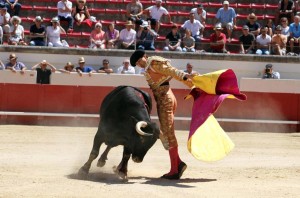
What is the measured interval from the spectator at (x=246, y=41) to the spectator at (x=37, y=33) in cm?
385

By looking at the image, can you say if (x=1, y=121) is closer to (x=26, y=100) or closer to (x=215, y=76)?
(x=26, y=100)

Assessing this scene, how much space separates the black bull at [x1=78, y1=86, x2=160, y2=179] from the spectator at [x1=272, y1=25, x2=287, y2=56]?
8525mm

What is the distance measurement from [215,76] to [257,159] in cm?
249

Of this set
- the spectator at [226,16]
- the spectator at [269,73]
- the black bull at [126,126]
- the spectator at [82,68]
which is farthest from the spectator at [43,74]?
the black bull at [126,126]

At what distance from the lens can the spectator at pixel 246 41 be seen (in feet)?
55.0

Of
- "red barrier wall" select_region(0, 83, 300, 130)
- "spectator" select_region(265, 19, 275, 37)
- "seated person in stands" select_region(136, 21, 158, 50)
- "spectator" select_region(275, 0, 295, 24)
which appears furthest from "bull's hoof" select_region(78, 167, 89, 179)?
"spectator" select_region(275, 0, 295, 24)

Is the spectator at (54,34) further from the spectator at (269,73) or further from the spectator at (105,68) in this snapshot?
the spectator at (269,73)

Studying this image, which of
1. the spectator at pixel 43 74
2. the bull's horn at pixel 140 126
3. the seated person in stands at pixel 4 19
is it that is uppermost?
the bull's horn at pixel 140 126

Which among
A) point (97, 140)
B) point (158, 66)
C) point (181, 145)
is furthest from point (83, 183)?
point (181, 145)

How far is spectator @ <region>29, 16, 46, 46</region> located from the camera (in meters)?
16.8

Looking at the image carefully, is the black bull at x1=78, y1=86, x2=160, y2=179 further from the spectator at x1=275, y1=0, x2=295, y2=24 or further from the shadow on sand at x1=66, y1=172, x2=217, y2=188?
the spectator at x1=275, y1=0, x2=295, y2=24

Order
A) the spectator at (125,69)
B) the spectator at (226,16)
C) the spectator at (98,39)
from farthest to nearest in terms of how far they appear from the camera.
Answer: the spectator at (226,16) → the spectator at (98,39) → the spectator at (125,69)

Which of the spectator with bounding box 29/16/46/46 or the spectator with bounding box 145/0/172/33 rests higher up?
the spectator with bounding box 145/0/172/33

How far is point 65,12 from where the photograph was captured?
17547 mm
